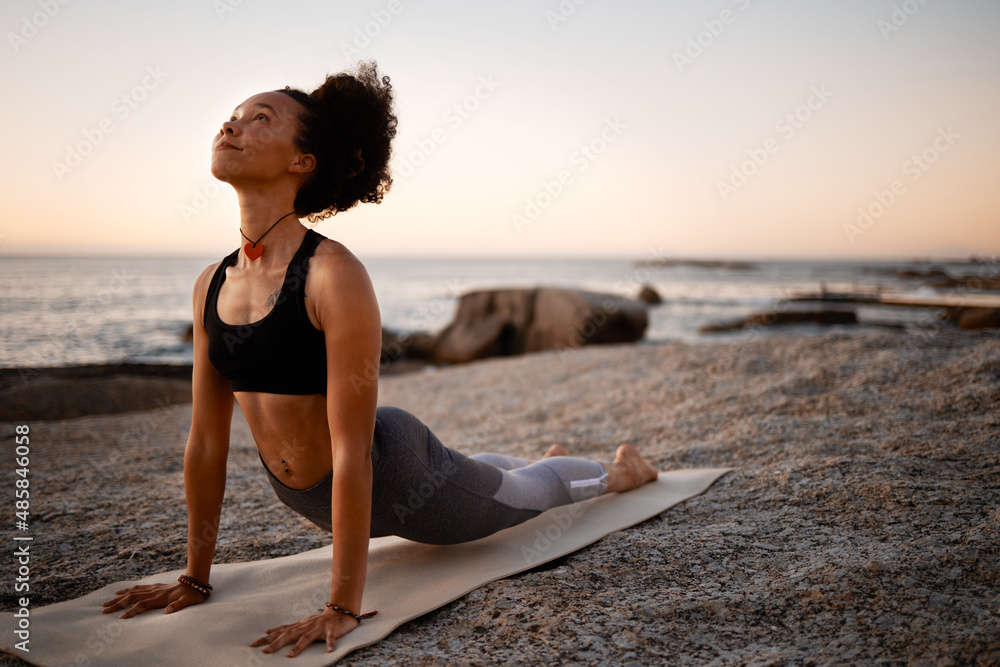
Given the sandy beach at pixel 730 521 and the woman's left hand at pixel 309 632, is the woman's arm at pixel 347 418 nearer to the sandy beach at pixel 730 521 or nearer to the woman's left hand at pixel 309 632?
the woman's left hand at pixel 309 632

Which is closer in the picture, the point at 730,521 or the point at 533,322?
the point at 730,521

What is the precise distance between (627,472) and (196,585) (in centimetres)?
192

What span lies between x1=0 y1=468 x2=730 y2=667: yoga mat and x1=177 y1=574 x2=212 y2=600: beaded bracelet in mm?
29

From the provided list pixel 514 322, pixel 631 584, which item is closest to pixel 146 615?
pixel 631 584

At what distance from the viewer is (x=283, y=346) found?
181cm

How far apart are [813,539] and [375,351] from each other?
1.80 meters

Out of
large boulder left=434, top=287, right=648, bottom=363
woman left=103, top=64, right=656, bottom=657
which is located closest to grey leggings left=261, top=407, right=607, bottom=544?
woman left=103, top=64, right=656, bottom=657

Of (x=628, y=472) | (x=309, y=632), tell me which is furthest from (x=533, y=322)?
(x=309, y=632)

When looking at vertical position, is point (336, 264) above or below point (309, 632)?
above

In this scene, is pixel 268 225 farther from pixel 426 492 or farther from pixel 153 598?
pixel 153 598

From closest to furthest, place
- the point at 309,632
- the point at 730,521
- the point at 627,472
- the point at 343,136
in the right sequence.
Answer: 1. the point at 309,632
2. the point at 343,136
3. the point at 730,521
4. the point at 627,472

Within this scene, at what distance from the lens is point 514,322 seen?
1214 cm

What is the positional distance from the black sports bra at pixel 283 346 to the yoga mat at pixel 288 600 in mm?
714

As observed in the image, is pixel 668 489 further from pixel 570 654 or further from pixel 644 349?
pixel 644 349
